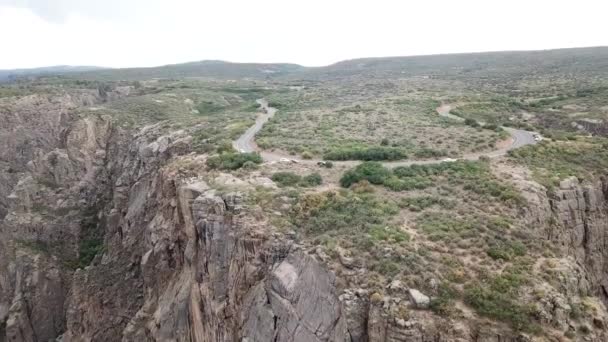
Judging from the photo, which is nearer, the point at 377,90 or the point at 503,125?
the point at 503,125

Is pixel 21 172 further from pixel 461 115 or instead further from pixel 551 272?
pixel 551 272

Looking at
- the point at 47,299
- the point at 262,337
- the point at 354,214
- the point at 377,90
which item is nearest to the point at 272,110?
the point at 377,90

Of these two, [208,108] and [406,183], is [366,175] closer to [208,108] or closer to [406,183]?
[406,183]

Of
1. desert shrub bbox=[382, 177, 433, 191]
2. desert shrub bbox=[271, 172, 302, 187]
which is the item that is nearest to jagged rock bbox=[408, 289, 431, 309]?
desert shrub bbox=[382, 177, 433, 191]

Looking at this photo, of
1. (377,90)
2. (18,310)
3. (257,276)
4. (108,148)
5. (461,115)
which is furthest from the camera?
(377,90)

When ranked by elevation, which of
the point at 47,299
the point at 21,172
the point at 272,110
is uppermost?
the point at 272,110

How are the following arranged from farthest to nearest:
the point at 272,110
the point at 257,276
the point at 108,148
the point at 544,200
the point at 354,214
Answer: the point at 272,110 < the point at 108,148 < the point at 544,200 < the point at 354,214 < the point at 257,276

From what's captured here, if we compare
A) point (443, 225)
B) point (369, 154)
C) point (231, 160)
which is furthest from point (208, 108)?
point (443, 225)
